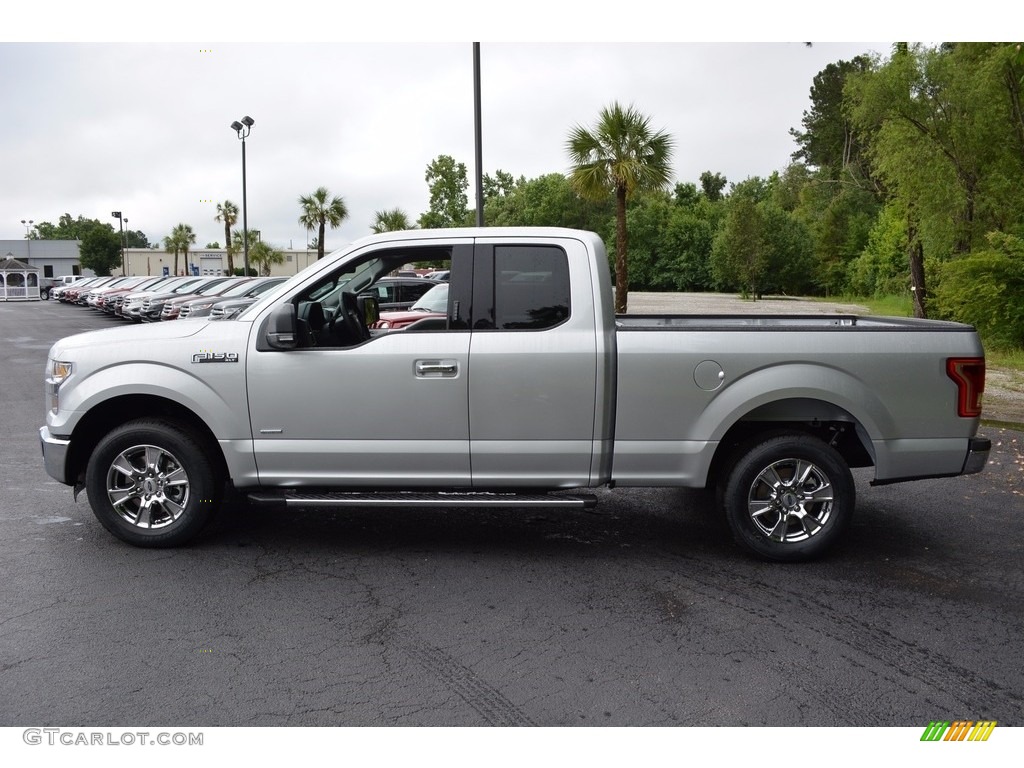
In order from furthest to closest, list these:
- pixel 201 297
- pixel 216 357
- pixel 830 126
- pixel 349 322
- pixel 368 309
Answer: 1. pixel 830 126
2. pixel 201 297
3. pixel 368 309
4. pixel 349 322
5. pixel 216 357

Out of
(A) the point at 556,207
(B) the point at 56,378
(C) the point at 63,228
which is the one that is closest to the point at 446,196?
(A) the point at 556,207

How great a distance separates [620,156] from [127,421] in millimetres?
19732

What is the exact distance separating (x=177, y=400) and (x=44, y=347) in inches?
722

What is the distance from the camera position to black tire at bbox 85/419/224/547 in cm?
584

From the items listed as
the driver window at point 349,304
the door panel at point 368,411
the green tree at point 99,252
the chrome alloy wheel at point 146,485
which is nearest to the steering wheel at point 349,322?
the driver window at point 349,304

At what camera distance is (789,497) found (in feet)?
18.9

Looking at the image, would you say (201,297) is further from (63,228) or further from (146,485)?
(63,228)

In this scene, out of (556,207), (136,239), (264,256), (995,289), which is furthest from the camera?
(136,239)

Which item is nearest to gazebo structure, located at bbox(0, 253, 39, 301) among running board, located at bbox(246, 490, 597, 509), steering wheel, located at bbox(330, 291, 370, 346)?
steering wheel, located at bbox(330, 291, 370, 346)

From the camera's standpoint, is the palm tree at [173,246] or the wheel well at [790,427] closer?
the wheel well at [790,427]

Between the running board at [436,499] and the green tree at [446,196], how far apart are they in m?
68.1

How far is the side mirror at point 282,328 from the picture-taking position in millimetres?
5547

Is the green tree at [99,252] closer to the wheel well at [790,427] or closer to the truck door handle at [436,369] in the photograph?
the truck door handle at [436,369]

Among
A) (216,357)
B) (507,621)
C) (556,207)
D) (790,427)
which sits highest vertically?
(556,207)
